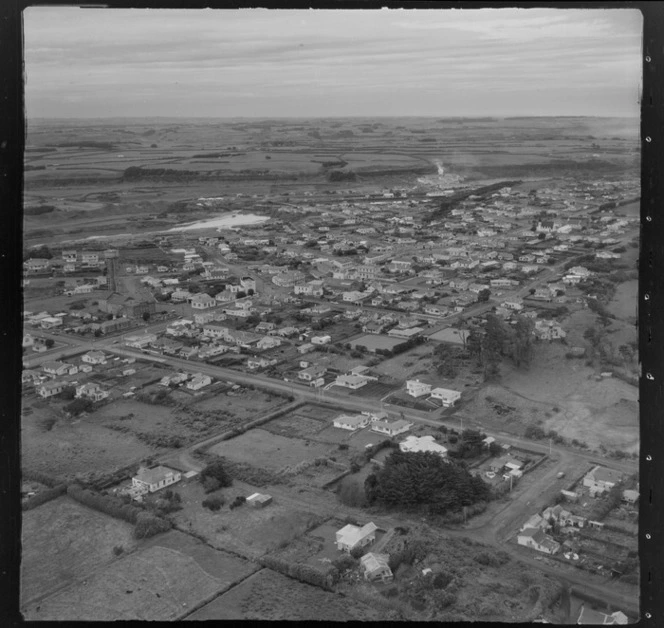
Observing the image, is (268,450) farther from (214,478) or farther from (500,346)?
(500,346)

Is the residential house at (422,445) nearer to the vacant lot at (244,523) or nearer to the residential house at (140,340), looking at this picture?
the vacant lot at (244,523)

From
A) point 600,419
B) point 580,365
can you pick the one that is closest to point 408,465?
point 600,419

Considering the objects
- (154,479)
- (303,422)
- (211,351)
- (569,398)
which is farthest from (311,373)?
(569,398)

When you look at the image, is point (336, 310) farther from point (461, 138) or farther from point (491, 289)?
point (461, 138)

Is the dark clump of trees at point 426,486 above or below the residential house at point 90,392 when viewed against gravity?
below

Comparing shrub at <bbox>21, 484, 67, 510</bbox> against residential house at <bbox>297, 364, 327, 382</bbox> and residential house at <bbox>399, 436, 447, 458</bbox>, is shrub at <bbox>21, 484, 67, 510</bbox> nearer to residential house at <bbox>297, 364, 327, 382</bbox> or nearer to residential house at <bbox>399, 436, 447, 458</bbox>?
residential house at <bbox>399, 436, 447, 458</bbox>

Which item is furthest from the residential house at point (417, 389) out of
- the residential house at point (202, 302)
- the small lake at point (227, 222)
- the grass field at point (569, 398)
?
the small lake at point (227, 222)
